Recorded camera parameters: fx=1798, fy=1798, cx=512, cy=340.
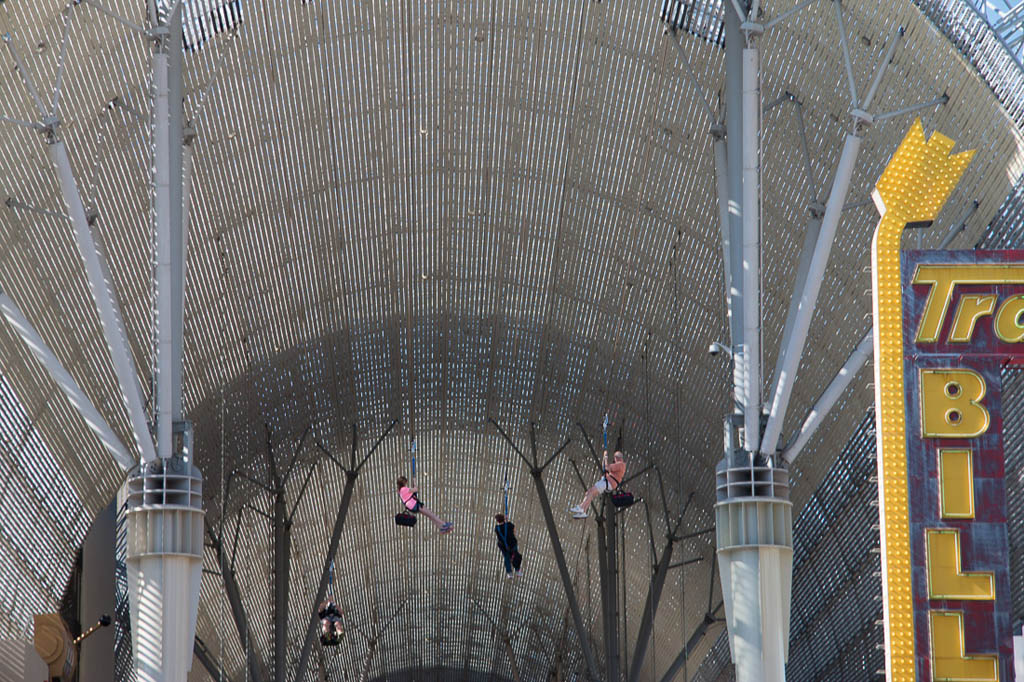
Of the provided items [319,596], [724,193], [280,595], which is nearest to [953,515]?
[724,193]

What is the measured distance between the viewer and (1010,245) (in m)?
34.9

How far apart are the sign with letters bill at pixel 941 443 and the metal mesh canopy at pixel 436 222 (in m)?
6.71

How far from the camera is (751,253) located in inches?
1119

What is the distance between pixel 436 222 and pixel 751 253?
68.2ft

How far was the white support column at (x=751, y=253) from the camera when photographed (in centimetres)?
2836

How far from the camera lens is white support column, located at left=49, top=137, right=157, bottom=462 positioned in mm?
27797

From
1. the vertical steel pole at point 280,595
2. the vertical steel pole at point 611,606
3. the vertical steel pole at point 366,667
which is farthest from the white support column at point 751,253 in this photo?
the vertical steel pole at point 366,667

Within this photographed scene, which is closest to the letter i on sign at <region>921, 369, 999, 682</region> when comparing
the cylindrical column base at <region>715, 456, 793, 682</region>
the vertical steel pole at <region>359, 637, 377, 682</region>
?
the cylindrical column base at <region>715, 456, 793, 682</region>

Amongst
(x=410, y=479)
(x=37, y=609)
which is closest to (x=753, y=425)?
(x=37, y=609)

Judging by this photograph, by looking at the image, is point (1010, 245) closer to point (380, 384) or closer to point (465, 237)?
point (465, 237)

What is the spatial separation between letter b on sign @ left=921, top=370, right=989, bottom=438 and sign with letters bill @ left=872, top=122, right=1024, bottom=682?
0.01 meters

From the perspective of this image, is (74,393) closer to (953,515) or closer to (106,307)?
(106,307)

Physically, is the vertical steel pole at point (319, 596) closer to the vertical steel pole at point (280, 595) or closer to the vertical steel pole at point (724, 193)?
the vertical steel pole at point (280, 595)

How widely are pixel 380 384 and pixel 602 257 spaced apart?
40.9 feet
